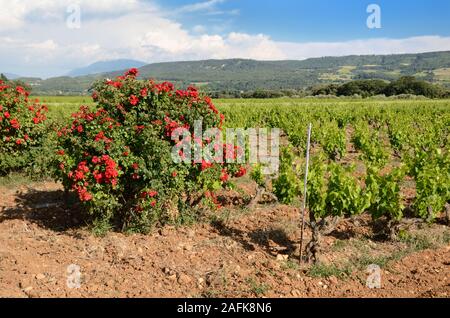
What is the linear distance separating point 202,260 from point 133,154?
2.20m

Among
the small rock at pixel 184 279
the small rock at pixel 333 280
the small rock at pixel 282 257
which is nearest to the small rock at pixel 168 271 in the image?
the small rock at pixel 184 279

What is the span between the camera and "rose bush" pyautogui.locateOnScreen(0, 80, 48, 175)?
1120cm

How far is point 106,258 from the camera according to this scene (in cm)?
657

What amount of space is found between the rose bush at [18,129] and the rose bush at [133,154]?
480 centimetres

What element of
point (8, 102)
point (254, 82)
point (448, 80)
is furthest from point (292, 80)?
point (8, 102)

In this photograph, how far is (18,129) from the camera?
11414 millimetres

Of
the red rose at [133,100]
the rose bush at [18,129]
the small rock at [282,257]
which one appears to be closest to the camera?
the small rock at [282,257]

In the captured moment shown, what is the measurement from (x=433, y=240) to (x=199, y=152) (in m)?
4.76

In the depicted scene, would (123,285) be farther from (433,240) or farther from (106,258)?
(433,240)

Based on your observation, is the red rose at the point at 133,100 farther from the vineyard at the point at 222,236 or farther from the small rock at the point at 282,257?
the small rock at the point at 282,257

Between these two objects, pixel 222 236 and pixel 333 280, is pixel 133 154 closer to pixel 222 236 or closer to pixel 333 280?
pixel 222 236

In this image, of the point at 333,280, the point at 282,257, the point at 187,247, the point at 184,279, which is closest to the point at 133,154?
the point at 187,247

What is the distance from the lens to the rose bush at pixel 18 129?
11.2 metres

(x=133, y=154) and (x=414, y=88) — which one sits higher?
(x=414, y=88)
